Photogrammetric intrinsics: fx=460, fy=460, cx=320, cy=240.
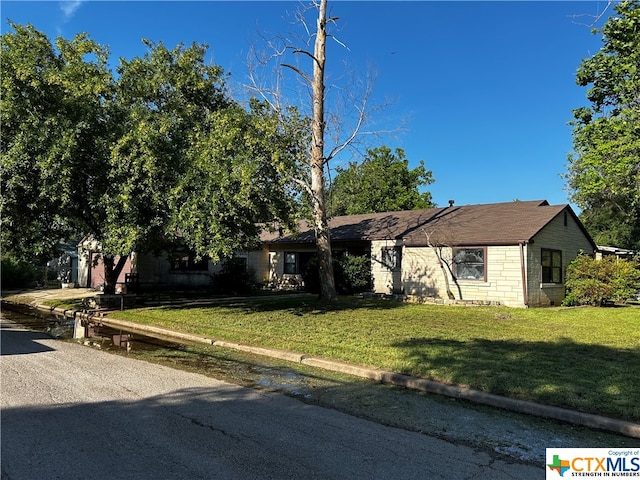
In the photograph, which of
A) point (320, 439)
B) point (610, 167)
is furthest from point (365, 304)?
point (320, 439)

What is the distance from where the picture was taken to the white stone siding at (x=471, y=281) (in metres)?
17.2

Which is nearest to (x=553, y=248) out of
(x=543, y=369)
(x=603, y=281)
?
(x=603, y=281)

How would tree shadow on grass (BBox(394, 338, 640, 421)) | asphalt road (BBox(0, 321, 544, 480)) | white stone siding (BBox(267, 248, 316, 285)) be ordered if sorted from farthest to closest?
white stone siding (BBox(267, 248, 316, 285)), tree shadow on grass (BBox(394, 338, 640, 421)), asphalt road (BBox(0, 321, 544, 480))

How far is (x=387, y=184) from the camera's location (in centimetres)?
4359

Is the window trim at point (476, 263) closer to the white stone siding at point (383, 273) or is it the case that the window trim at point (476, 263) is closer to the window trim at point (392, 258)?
the white stone siding at point (383, 273)

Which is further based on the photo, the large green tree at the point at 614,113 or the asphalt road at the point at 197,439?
the large green tree at the point at 614,113

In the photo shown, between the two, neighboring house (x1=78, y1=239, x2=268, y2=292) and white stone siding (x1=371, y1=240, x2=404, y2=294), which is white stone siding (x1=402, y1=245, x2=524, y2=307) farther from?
neighboring house (x1=78, y1=239, x2=268, y2=292)

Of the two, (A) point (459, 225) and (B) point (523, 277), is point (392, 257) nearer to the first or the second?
(A) point (459, 225)

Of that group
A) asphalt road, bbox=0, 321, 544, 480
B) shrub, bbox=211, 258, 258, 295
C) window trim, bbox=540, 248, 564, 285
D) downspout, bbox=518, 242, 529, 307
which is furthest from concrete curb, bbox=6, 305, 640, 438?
window trim, bbox=540, 248, 564, 285

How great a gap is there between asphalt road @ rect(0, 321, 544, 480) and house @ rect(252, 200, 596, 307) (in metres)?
9.22

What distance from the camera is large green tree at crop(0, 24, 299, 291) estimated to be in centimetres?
1169

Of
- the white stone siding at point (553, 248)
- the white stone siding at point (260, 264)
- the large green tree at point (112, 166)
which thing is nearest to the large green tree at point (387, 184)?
the white stone siding at point (260, 264)

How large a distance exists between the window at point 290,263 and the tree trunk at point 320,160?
27.2 ft

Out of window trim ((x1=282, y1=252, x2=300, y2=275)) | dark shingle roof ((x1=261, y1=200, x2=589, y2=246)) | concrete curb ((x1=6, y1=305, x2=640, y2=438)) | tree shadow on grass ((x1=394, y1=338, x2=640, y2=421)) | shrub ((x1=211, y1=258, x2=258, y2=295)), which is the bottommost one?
concrete curb ((x1=6, y1=305, x2=640, y2=438))
